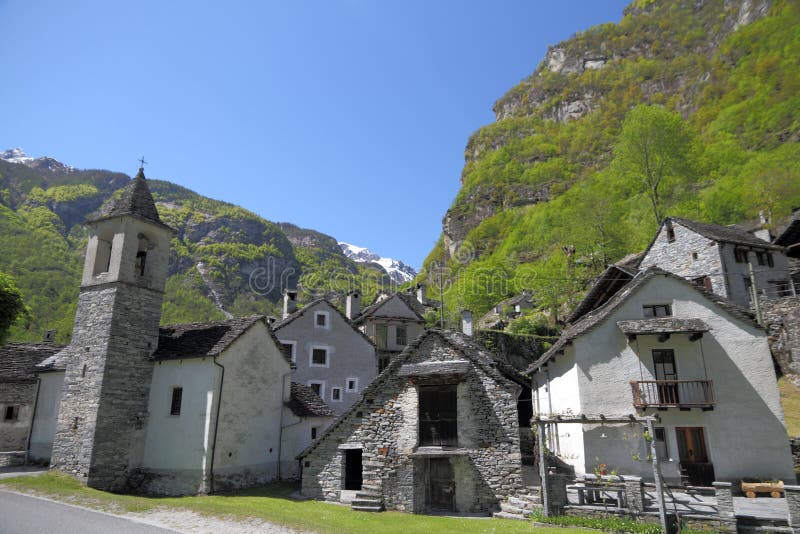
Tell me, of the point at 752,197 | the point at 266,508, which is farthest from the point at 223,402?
the point at 752,197

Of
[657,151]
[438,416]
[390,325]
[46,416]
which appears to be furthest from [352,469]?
[657,151]

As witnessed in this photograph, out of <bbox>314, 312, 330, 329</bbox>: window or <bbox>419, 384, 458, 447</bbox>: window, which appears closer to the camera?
<bbox>419, 384, 458, 447</bbox>: window

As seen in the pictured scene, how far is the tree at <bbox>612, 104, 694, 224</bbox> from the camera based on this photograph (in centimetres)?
5112

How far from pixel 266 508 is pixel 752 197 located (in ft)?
188

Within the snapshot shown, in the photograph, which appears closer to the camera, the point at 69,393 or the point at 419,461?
the point at 419,461

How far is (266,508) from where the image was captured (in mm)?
17516

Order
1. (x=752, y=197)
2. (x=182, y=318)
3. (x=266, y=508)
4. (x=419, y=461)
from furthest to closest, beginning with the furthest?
(x=182, y=318), (x=752, y=197), (x=419, y=461), (x=266, y=508)

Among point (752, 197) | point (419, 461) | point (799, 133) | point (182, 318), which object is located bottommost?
point (419, 461)

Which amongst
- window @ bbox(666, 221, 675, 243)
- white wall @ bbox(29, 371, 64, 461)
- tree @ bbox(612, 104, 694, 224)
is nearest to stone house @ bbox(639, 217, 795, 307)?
window @ bbox(666, 221, 675, 243)

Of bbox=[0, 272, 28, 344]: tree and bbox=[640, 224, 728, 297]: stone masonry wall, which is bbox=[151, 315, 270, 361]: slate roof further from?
bbox=[640, 224, 728, 297]: stone masonry wall

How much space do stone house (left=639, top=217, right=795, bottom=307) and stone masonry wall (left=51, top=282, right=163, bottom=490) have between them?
37.8 metres

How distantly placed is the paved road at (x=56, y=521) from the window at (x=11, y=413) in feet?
48.8

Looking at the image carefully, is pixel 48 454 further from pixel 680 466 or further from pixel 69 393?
pixel 680 466

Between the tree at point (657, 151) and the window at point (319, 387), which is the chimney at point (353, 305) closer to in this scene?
the window at point (319, 387)
